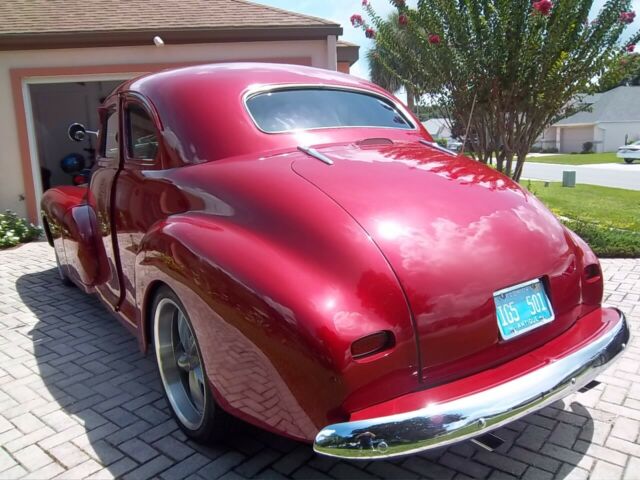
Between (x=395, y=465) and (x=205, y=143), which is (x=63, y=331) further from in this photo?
(x=395, y=465)

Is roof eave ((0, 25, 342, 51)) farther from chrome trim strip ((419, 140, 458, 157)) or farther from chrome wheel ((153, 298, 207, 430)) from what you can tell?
chrome wheel ((153, 298, 207, 430))

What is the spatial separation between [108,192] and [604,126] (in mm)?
49629

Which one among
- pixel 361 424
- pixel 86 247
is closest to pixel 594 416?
pixel 361 424

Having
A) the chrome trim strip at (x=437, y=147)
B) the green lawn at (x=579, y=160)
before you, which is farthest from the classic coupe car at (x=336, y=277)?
the green lawn at (x=579, y=160)

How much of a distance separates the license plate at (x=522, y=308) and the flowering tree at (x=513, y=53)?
4653 millimetres

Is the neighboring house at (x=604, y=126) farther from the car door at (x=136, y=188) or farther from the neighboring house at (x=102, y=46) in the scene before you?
the car door at (x=136, y=188)

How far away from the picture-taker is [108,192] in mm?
3643

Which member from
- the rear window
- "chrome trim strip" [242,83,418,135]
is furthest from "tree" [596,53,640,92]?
the rear window

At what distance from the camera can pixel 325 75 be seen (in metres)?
3.58

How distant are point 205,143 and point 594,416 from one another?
8.50 ft

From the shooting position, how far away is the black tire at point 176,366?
2672mm

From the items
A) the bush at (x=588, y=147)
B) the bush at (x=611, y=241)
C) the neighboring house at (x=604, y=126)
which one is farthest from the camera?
the neighboring house at (x=604, y=126)

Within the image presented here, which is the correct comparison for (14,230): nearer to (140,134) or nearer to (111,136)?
(111,136)

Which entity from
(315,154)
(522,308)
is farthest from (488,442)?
(315,154)
